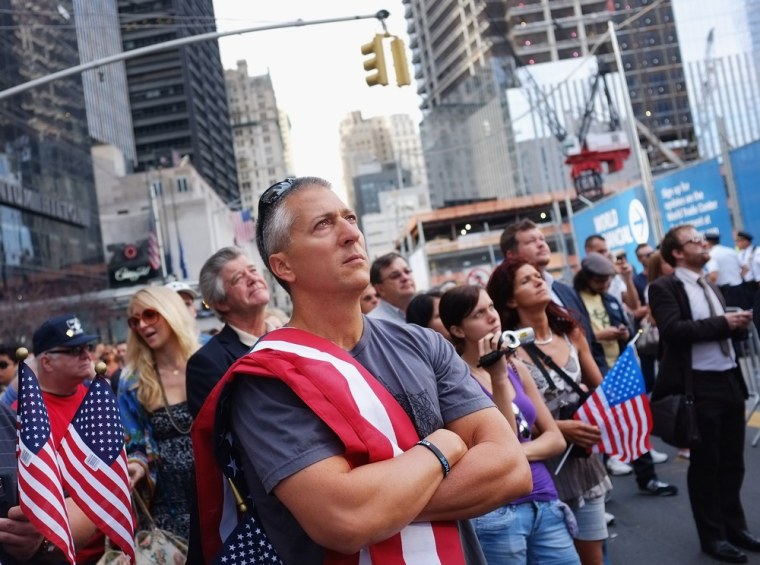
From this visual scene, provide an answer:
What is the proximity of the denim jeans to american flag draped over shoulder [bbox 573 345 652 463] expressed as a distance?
841 mm

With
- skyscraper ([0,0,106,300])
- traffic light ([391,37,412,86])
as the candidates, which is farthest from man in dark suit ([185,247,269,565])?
skyscraper ([0,0,106,300])

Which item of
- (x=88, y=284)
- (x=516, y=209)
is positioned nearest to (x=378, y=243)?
(x=516, y=209)

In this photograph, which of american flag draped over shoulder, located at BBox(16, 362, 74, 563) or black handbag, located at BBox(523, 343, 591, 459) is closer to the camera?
american flag draped over shoulder, located at BBox(16, 362, 74, 563)

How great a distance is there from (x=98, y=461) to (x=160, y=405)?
4.55ft

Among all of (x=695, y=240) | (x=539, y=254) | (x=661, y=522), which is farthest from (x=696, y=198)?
(x=539, y=254)

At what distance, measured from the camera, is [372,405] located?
2.19m

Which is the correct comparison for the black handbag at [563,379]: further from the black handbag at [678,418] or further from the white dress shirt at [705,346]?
the white dress shirt at [705,346]

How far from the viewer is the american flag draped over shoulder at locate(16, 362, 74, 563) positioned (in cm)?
271

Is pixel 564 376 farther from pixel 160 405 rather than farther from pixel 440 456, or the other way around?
pixel 440 456

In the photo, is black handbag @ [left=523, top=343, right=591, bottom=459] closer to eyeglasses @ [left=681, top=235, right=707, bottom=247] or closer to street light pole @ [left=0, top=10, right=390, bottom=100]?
eyeglasses @ [left=681, top=235, right=707, bottom=247]

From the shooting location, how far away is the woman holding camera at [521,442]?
11.6 ft

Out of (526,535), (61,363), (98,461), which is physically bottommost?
(526,535)

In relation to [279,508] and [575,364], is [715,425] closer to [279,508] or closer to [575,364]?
[575,364]

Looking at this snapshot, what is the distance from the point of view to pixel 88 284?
64562 millimetres
